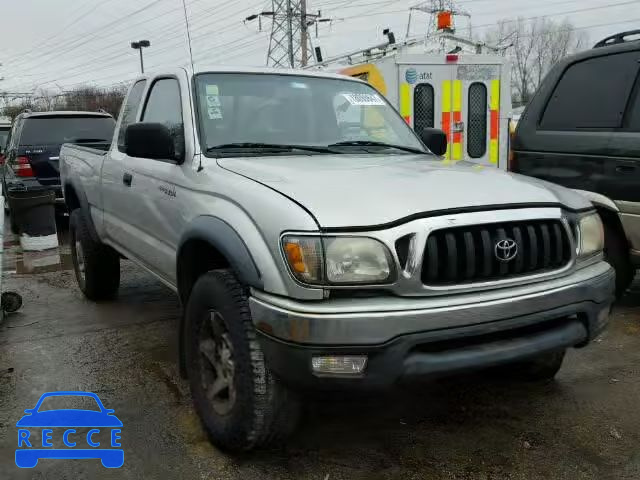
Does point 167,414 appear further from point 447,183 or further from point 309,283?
point 447,183

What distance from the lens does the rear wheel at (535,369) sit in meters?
3.54

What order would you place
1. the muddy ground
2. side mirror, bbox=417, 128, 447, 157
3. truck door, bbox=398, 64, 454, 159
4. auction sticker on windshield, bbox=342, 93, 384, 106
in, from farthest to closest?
truck door, bbox=398, 64, 454, 159 < side mirror, bbox=417, 128, 447, 157 < auction sticker on windshield, bbox=342, 93, 384, 106 < the muddy ground

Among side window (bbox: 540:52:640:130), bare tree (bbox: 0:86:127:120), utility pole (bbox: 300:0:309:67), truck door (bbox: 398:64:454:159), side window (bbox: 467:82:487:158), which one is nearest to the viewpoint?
side window (bbox: 540:52:640:130)

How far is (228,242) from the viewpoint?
271 cm

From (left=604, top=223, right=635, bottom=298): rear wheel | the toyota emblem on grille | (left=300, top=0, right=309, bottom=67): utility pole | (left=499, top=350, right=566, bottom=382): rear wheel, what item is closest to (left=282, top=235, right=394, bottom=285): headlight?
the toyota emblem on grille

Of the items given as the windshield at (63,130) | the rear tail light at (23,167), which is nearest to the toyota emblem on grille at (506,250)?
the windshield at (63,130)

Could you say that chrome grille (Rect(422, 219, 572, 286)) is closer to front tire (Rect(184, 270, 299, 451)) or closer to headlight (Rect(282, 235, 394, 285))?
headlight (Rect(282, 235, 394, 285))

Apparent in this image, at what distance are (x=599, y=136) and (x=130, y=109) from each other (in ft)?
11.2

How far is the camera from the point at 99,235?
5074mm

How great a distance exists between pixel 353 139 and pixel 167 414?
188cm

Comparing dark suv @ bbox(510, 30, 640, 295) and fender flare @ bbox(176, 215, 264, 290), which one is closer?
fender flare @ bbox(176, 215, 264, 290)

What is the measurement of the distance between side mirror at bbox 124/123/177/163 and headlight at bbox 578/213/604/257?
2.10m

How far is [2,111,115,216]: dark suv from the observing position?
30.5 ft

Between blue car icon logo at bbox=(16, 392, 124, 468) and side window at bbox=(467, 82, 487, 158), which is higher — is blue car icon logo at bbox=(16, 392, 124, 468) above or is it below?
below
